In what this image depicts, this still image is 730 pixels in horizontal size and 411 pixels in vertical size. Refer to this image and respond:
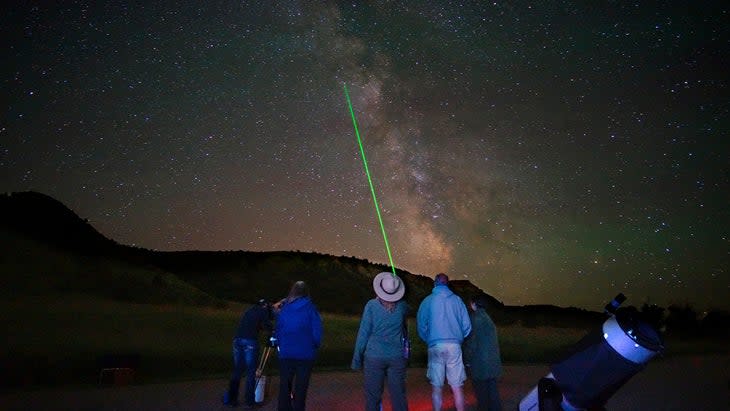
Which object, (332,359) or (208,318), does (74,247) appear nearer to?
(208,318)

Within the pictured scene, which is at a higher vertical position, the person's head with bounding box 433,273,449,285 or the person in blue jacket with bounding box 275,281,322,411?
the person's head with bounding box 433,273,449,285

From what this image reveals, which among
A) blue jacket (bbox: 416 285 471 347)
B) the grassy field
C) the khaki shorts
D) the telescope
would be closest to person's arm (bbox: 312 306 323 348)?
blue jacket (bbox: 416 285 471 347)

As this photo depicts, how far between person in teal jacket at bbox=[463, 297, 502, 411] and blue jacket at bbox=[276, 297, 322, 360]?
2.11m

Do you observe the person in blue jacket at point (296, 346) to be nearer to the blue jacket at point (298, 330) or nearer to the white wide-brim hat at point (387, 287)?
the blue jacket at point (298, 330)

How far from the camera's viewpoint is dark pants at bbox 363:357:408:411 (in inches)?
260

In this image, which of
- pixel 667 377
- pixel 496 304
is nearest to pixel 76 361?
pixel 667 377

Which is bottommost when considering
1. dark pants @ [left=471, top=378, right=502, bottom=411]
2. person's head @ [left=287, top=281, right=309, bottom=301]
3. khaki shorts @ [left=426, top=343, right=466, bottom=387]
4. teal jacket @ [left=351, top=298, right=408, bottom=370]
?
dark pants @ [left=471, top=378, right=502, bottom=411]

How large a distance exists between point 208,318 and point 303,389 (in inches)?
1411

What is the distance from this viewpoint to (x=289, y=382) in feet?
23.0

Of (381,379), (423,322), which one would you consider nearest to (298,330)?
(381,379)

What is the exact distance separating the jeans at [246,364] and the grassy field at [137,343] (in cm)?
612

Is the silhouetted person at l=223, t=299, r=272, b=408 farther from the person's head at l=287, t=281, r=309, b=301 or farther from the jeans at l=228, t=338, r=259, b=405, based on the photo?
the person's head at l=287, t=281, r=309, b=301

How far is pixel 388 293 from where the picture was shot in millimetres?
6762

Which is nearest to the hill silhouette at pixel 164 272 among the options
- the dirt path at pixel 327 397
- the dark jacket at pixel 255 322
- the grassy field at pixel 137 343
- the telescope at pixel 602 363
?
the grassy field at pixel 137 343
